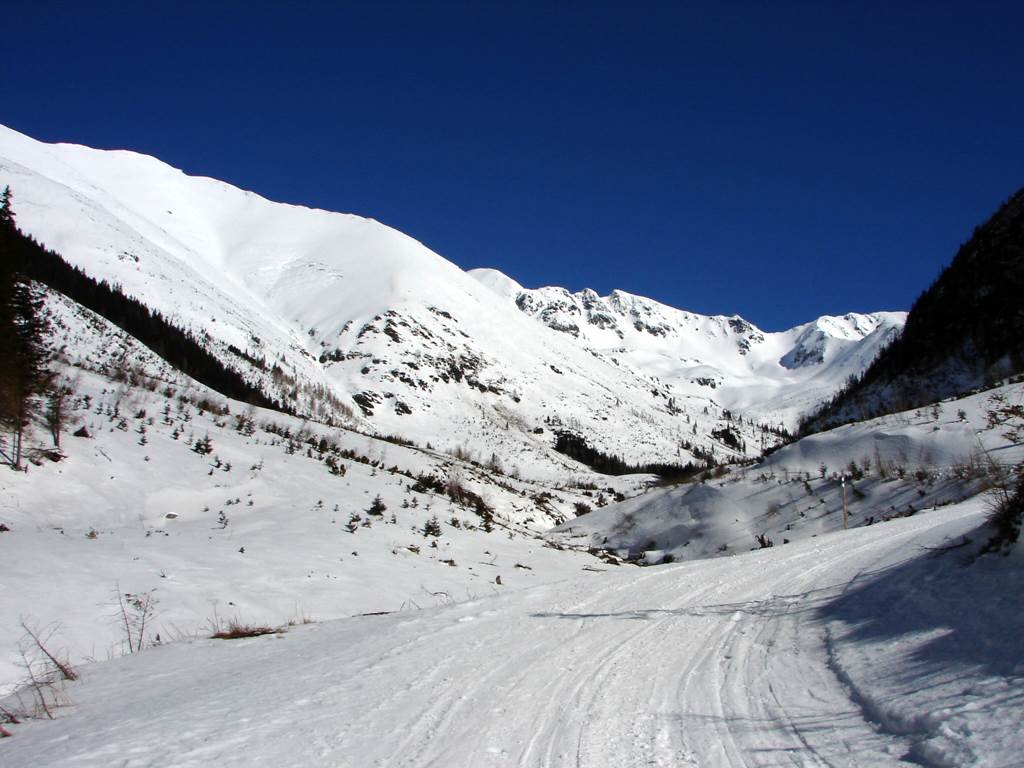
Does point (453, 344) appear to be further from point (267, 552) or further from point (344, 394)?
point (267, 552)

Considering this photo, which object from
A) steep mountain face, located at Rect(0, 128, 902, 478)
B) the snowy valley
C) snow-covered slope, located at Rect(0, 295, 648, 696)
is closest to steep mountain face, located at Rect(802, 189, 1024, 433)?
the snowy valley

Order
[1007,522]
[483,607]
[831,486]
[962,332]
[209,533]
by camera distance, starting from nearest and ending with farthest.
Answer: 1. [1007,522]
2. [483,607]
3. [209,533]
4. [831,486]
5. [962,332]

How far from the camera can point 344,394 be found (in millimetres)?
126750

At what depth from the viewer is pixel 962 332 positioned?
1645 inches

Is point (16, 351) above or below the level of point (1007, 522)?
above

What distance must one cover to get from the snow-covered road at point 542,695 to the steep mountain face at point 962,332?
31.8 meters

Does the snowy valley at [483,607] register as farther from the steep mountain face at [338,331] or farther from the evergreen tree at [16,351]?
the steep mountain face at [338,331]

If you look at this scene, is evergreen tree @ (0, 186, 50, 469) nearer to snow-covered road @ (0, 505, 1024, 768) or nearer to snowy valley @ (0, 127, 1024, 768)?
snowy valley @ (0, 127, 1024, 768)

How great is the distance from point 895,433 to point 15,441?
25.4 m

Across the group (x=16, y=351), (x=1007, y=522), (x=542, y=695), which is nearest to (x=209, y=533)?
(x=16, y=351)

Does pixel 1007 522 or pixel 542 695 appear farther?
pixel 1007 522

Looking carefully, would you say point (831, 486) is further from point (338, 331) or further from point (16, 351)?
point (338, 331)

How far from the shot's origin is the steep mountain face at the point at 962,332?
36656 mm

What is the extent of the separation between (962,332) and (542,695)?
4872 centimetres
